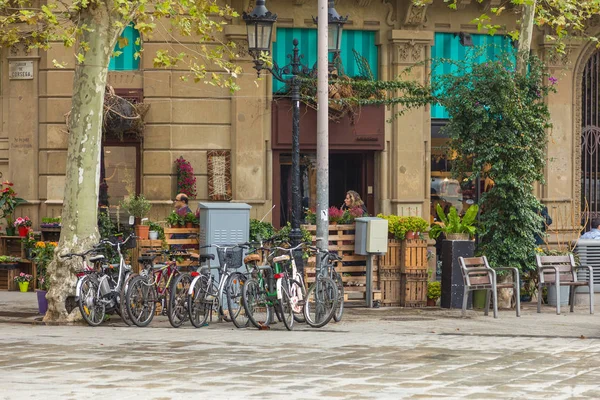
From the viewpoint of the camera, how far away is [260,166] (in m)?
Answer: 23.8

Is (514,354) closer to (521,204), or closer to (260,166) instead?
(521,204)

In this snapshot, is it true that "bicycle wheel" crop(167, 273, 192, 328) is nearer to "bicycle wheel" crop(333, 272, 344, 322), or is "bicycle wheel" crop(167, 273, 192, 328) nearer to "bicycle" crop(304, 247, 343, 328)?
"bicycle" crop(304, 247, 343, 328)

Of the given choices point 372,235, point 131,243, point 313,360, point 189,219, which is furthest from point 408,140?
point 313,360

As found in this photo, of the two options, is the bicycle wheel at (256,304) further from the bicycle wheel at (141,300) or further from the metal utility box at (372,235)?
the metal utility box at (372,235)

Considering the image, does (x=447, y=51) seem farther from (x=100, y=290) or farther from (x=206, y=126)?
(x=100, y=290)

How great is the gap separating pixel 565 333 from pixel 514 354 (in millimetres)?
2471

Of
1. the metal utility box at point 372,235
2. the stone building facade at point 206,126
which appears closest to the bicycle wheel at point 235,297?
the metal utility box at point 372,235

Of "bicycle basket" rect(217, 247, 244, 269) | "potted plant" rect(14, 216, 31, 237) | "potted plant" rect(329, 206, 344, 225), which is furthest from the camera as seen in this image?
"potted plant" rect(14, 216, 31, 237)

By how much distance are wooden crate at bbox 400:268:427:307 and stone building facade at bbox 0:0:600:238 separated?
207 inches

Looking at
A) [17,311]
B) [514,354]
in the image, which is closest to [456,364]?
[514,354]

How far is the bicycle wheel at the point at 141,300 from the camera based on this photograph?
16.0 meters

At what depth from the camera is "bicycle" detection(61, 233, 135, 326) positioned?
16.1 meters

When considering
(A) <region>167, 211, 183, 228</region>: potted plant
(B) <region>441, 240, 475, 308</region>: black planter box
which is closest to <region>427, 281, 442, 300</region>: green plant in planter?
(B) <region>441, 240, 475, 308</region>: black planter box

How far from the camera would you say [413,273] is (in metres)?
19.1
